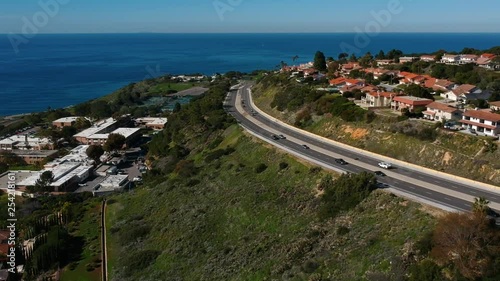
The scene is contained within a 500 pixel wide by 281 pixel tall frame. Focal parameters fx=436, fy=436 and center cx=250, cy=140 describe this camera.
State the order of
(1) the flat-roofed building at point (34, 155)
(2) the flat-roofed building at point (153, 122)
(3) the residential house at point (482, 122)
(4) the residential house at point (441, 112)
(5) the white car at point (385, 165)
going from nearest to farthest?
(5) the white car at point (385, 165) < (3) the residential house at point (482, 122) < (4) the residential house at point (441, 112) < (1) the flat-roofed building at point (34, 155) < (2) the flat-roofed building at point (153, 122)

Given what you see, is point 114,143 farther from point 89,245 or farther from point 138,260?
point 138,260

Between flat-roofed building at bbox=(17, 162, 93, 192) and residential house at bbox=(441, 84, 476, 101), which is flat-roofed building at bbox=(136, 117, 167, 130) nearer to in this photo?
flat-roofed building at bbox=(17, 162, 93, 192)

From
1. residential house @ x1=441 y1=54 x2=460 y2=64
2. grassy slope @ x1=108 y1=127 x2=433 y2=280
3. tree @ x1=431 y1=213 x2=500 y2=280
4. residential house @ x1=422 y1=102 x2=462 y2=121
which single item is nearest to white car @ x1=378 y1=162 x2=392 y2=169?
grassy slope @ x1=108 y1=127 x2=433 y2=280

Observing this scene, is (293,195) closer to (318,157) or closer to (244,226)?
(244,226)

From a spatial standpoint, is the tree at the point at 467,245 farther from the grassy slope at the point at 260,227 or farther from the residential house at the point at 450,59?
the residential house at the point at 450,59

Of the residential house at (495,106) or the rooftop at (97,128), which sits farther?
the rooftop at (97,128)

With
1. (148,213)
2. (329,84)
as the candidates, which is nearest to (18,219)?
(148,213)

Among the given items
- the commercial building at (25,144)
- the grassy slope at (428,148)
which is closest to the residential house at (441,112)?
the grassy slope at (428,148)

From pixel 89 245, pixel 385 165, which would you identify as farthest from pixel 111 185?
pixel 385 165
